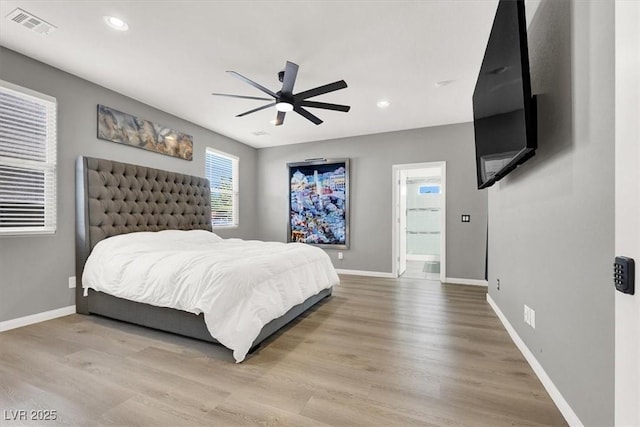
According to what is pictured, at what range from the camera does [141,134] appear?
3760 mm

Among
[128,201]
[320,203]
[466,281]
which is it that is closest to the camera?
[128,201]

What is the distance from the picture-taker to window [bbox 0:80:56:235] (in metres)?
2.59

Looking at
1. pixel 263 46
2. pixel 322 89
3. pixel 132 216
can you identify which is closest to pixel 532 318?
pixel 322 89

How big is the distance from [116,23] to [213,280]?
221cm

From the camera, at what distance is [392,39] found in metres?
2.42

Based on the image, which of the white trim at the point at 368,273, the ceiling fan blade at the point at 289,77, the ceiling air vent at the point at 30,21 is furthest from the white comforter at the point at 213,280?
the white trim at the point at 368,273

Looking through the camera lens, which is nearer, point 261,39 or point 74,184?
point 261,39

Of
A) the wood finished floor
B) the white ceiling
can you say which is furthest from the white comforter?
the white ceiling

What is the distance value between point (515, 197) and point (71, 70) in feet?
15.1

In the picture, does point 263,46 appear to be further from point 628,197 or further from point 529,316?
point 529,316

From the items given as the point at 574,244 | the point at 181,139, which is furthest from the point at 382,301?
the point at 181,139

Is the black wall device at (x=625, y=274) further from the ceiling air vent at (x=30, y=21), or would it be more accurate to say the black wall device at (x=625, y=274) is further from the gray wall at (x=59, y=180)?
the gray wall at (x=59, y=180)

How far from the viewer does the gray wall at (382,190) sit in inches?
179

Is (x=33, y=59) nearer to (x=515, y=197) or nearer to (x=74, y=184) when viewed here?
(x=74, y=184)
